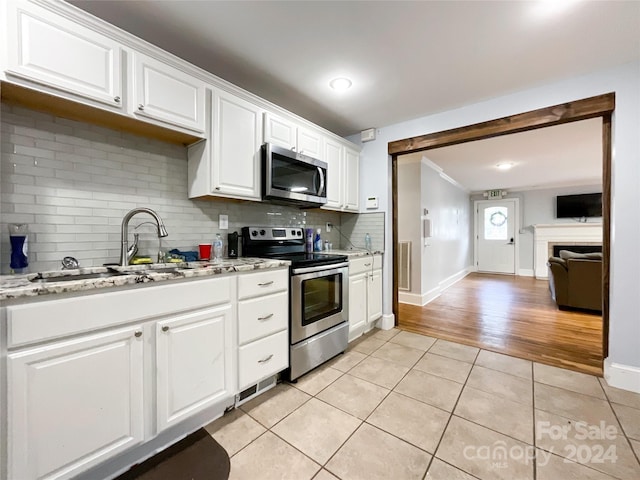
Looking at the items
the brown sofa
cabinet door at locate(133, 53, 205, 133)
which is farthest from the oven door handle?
the brown sofa

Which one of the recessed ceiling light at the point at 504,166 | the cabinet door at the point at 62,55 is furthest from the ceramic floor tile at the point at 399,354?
the recessed ceiling light at the point at 504,166

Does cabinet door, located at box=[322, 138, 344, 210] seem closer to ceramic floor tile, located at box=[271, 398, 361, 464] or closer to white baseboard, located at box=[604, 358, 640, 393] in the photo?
ceramic floor tile, located at box=[271, 398, 361, 464]

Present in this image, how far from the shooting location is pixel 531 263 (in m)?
6.95

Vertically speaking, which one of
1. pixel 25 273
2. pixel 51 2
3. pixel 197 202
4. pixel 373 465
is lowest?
pixel 373 465

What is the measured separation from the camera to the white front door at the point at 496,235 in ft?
23.7

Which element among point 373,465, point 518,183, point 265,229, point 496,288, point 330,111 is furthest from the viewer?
point 518,183

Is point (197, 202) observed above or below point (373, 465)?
above

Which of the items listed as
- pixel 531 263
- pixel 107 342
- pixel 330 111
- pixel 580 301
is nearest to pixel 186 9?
pixel 330 111

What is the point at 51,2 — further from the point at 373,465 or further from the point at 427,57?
the point at 373,465

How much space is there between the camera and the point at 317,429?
60.4 inches

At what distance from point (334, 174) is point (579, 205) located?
6856 millimetres

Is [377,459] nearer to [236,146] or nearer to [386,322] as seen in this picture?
[386,322]

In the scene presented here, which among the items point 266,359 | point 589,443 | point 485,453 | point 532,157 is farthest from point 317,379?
point 532,157

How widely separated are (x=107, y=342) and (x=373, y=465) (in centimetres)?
134
